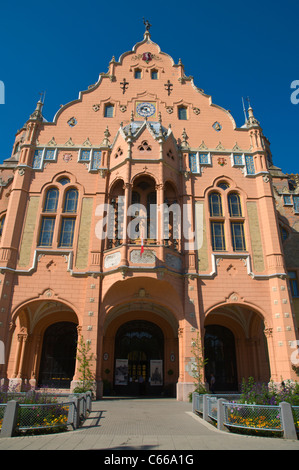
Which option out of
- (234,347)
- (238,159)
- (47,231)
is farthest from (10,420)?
(238,159)

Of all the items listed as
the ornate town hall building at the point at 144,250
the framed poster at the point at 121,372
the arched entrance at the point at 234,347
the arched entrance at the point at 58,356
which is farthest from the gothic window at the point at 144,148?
the framed poster at the point at 121,372

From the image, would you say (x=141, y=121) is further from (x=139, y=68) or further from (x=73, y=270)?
(x=73, y=270)

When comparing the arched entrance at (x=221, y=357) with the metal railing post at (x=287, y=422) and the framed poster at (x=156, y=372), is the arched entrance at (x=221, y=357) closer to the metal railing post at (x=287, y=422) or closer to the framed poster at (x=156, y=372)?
the framed poster at (x=156, y=372)

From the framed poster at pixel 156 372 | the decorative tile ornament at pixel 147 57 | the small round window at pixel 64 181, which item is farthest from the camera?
the decorative tile ornament at pixel 147 57

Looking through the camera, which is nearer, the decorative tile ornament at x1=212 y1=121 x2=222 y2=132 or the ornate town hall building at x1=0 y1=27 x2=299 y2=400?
the ornate town hall building at x1=0 y1=27 x2=299 y2=400

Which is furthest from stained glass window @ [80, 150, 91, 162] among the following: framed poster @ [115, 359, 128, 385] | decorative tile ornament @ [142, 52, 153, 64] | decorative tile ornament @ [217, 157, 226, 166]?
framed poster @ [115, 359, 128, 385]

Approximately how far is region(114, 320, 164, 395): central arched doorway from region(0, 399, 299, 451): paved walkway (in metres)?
11.0

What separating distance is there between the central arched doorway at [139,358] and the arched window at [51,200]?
10.3m

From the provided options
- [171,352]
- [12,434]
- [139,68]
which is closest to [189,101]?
[139,68]

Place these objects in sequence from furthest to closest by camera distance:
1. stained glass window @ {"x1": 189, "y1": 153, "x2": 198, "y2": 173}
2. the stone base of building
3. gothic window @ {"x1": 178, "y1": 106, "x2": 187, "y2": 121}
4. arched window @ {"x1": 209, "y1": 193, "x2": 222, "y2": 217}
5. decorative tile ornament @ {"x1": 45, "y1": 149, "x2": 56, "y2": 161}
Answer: gothic window @ {"x1": 178, "y1": 106, "x2": 187, "y2": 121} < decorative tile ornament @ {"x1": 45, "y1": 149, "x2": 56, "y2": 161} < stained glass window @ {"x1": 189, "y1": 153, "x2": 198, "y2": 173} < arched window @ {"x1": 209, "y1": 193, "x2": 222, "y2": 217} < the stone base of building

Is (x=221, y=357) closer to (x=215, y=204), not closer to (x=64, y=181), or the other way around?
(x=215, y=204)

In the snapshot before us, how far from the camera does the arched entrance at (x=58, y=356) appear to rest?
23.4 meters

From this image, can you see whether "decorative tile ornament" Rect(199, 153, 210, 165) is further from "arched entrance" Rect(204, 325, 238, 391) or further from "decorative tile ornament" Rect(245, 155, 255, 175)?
"arched entrance" Rect(204, 325, 238, 391)

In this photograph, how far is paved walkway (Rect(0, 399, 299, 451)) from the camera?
27.9ft
